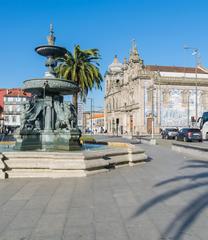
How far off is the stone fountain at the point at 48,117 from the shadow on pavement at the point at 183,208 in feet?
15.5

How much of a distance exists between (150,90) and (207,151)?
52.8 m

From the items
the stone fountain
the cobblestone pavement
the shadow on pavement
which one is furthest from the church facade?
the cobblestone pavement

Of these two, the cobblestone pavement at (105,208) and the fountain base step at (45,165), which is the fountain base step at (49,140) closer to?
the fountain base step at (45,165)

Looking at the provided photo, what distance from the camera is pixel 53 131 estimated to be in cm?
1295

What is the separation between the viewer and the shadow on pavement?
180 inches

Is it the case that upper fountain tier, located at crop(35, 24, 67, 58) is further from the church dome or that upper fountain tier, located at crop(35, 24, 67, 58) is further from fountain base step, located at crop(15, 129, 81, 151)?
the church dome

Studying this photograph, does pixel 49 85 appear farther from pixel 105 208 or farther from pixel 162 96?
pixel 162 96

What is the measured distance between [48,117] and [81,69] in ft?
51.5

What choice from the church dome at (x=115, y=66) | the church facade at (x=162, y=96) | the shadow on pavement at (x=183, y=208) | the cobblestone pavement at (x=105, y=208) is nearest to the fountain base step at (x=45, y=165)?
the cobblestone pavement at (x=105, y=208)

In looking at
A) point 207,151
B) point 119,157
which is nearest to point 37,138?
point 119,157

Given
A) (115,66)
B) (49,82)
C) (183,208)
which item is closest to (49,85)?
(49,82)

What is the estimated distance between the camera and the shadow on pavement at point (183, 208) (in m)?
4.58

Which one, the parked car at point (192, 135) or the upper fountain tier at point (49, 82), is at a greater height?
the upper fountain tier at point (49, 82)

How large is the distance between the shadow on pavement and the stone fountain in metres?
4.73
